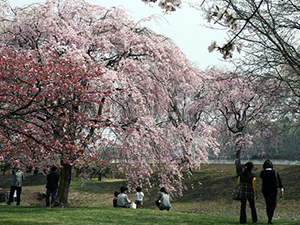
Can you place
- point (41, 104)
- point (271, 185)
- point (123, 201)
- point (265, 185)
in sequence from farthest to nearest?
point (123, 201) < point (265, 185) < point (271, 185) < point (41, 104)

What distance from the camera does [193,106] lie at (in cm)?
2997

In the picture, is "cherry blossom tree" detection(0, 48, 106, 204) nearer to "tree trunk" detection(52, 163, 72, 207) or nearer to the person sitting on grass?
the person sitting on grass

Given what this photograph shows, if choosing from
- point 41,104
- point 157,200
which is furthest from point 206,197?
point 41,104

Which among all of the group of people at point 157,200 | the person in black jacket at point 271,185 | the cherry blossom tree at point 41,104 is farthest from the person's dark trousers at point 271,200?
the cherry blossom tree at point 41,104

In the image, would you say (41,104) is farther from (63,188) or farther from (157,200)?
(63,188)

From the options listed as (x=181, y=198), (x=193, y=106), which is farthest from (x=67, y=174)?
(x=193, y=106)

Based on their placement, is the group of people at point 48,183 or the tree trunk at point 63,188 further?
the tree trunk at point 63,188

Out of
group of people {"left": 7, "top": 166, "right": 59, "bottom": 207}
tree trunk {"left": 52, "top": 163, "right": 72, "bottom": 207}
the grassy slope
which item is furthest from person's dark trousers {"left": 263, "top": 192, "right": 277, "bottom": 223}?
tree trunk {"left": 52, "top": 163, "right": 72, "bottom": 207}

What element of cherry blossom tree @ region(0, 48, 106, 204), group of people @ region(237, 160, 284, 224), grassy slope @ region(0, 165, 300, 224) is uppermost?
cherry blossom tree @ region(0, 48, 106, 204)

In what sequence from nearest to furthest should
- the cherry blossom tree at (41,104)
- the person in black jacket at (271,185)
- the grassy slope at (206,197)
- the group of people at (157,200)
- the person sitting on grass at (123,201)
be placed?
the cherry blossom tree at (41,104) < the person in black jacket at (271,185) < the group of people at (157,200) < the person sitting on grass at (123,201) < the grassy slope at (206,197)

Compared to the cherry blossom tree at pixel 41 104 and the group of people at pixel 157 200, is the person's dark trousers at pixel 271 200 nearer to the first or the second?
the group of people at pixel 157 200

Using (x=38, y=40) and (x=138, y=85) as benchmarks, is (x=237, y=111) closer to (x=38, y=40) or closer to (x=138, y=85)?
(x=138, y=85)

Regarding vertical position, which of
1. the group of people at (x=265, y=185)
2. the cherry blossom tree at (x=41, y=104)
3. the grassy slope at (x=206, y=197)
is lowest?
the grassy slope at (x=206, y=197)

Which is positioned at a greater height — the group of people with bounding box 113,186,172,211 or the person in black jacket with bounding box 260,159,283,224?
the person in black jacket with bounding box 260,159,283,224
